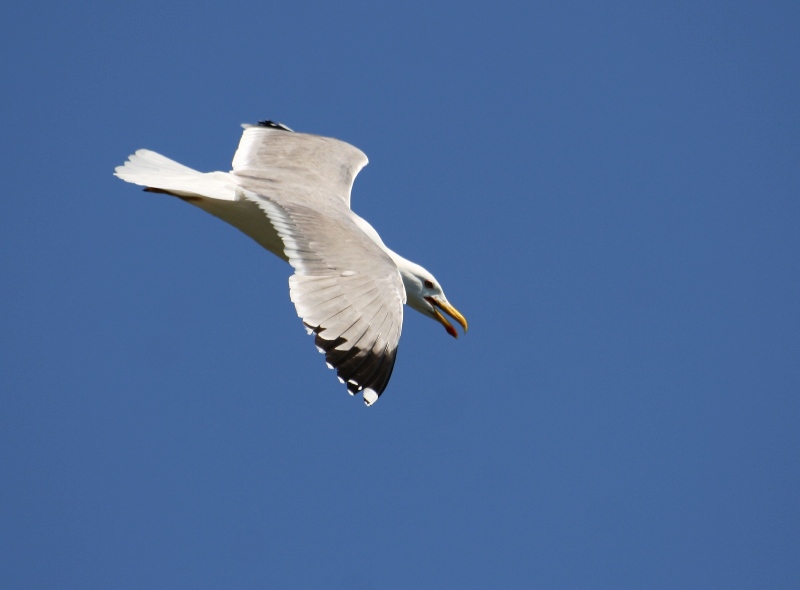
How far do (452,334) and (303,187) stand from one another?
1359mm

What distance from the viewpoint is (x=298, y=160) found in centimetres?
831

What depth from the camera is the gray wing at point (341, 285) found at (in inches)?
226

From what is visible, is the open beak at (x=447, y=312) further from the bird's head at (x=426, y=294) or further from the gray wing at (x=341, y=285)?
the gray wing at (x=341, y=285)

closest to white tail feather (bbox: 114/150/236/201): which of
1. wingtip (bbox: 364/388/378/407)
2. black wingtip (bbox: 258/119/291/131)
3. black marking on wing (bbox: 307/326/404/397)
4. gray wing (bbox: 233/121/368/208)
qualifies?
gray wing (bbox: 233/121/368/208)

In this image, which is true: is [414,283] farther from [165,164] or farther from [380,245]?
[165,164]

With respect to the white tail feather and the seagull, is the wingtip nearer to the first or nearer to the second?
the seagull

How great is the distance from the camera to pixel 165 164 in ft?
24.5

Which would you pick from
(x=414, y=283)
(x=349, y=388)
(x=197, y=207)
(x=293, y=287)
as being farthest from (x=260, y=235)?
(x=349, y=388)

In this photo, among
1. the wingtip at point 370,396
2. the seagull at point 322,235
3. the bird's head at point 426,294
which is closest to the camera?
the wingtip at point 370,396

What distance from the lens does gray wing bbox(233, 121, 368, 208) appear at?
786 cm

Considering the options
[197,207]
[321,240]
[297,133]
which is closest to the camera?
[321,240]

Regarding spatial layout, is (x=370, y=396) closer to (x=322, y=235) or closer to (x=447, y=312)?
(x=322, y=235)

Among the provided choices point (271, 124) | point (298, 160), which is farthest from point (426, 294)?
point (271, 124)

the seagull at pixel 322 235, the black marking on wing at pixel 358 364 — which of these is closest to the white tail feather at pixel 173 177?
the seagull at pixel 322 235
